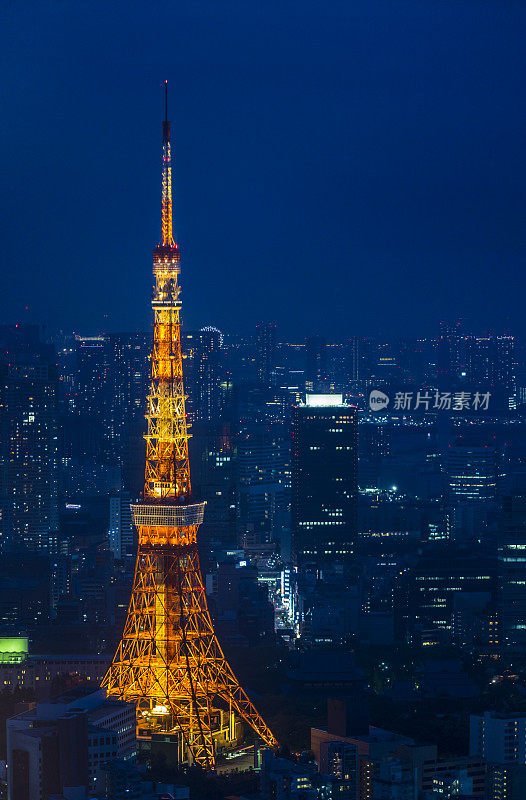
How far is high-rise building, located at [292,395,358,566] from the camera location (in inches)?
1005

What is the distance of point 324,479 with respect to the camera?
26.2 metres

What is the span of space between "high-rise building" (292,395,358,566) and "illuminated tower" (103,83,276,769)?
28.4ft

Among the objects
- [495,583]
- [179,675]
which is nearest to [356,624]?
[495,583]

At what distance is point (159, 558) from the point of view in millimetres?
16453

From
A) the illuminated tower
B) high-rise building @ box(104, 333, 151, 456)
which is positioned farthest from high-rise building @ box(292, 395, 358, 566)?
the illuminated tower

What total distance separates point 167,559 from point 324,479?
32.6 feet

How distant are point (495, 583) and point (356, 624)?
1.97 m

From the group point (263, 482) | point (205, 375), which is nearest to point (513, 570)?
point (263, 482)

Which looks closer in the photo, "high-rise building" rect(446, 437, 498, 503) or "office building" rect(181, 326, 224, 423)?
"office building" rect(181, 326, 224, 423)

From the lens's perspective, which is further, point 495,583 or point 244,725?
point 495,583

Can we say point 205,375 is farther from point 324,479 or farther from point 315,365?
point 324,479

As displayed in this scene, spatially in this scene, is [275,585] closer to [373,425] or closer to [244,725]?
[373,425]

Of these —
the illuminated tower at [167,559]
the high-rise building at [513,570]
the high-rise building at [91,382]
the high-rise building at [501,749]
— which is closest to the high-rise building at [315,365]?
the high-rise building at [91,382]

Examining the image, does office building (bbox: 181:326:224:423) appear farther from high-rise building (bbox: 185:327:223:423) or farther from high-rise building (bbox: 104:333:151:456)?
high-rise building (bbox: 104:333:151:456)
